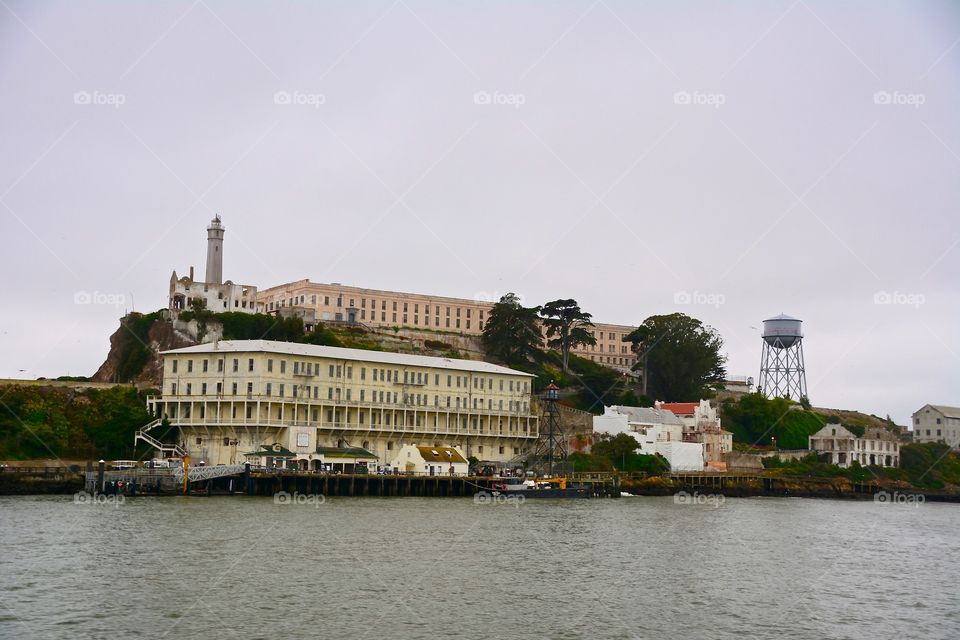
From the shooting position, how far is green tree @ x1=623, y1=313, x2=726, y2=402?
125625 millimetres

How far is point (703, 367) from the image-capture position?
12544cm

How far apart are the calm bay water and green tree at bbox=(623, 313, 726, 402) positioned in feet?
199

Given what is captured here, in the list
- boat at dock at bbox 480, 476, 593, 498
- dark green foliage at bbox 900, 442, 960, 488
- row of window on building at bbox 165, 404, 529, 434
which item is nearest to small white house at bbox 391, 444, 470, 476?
boat at dock at bbox 480, 476, 593, 498

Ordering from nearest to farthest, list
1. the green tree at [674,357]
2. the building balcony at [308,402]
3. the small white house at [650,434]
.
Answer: the building balcony at [308,402] → the small white house at [650,434] → the green tree at [674,357]

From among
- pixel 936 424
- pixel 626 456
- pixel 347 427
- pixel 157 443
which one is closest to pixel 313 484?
pixel 347 427

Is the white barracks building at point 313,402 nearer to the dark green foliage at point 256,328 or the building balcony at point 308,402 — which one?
the building balcony at point 308,402

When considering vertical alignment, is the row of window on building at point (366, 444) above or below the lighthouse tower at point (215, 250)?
below

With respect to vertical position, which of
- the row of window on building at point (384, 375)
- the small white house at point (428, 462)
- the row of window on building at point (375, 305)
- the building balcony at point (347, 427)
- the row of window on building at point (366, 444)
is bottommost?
the small white house at point (428, 462)

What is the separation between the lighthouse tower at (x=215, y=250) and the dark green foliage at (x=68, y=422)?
28875 mm

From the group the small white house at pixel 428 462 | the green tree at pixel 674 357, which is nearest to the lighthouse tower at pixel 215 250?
the small white house at pixel 428 462

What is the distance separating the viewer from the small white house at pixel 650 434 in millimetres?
104375

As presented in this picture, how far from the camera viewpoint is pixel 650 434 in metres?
106

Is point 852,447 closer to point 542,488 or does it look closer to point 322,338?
point 542,488

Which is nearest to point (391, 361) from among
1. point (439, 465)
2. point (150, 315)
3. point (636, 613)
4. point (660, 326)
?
point (439, 465)
